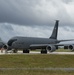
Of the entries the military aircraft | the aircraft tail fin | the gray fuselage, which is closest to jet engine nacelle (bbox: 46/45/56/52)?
the military aircraft

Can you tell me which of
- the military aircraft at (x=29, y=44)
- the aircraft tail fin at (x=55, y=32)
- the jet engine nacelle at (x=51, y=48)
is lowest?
the jet engine nacelle at (x=51, y=48)

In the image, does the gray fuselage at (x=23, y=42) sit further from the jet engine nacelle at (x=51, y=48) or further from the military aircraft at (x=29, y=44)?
the jet engine nacelle at (x=51, y=48)

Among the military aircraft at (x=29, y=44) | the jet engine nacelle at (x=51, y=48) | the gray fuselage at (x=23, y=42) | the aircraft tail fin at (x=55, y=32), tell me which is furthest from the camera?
the aircraft tail fin at (x=55, y=32)

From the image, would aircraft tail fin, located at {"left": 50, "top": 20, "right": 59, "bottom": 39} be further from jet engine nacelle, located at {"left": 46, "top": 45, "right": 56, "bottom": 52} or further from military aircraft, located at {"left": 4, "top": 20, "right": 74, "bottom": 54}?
jet engine nacelle, located at {"left": 46, "top": 45, "right": 56, "bottom": 52}

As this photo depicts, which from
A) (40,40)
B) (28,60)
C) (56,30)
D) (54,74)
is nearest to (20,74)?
(54,74)

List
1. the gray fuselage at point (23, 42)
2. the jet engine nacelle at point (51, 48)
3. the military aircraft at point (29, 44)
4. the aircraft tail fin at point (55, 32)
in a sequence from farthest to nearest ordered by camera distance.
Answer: the aircraft tail fin at point (55, 32) → the military aircraft at point (29, 44) → the gray fuselage at point (23, 42) → the jet engine nacelle at point (51, 48)

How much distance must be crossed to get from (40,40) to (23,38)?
8.07 meters

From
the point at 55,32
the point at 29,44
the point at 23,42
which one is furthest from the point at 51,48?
the point at 55,32

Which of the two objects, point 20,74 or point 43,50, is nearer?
point 20,74

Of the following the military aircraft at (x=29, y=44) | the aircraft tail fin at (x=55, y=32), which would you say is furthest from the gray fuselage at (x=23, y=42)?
the aircraft tail fin at (x=55, y=32)

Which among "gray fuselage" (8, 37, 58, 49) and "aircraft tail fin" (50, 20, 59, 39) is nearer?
"gray fuselage" (8, 37, 58, 49)

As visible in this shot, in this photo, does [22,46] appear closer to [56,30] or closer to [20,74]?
[56,30]

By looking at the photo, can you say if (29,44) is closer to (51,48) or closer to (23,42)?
(23,42)

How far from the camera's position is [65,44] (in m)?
78.0
